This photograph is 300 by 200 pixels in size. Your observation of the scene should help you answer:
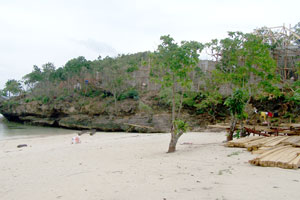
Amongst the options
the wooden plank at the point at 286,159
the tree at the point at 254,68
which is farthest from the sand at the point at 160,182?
the tree at the point at 254,68

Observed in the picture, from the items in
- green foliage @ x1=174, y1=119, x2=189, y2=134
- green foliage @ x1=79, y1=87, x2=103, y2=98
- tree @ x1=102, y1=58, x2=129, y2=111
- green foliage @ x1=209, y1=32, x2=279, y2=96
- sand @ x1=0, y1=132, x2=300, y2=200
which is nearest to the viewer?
sand @ x1=0, y1=132, x2=300, y2=200

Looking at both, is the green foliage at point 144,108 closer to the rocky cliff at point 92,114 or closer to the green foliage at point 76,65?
the rocky cliff at point 92,114

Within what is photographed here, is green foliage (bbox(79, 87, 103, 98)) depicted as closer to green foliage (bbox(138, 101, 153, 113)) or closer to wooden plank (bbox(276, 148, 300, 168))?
green foliage (bbox(138, 101, 153, 113))

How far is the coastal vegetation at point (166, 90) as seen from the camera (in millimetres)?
10273

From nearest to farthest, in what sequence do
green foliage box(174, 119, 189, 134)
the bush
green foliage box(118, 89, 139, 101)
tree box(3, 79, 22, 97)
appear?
green foliage box(174, 119, 189, 134), the bush, green foliage box(118, 89, 139, 101), tree box(3, 79, 22, 97)

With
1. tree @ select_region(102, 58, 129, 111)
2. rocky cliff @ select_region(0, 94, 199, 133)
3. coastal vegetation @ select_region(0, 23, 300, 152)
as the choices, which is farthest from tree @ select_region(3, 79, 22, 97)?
tree @ select_region(102, 58, 129, 111)

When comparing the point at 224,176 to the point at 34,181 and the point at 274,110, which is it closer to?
the point at 34,181

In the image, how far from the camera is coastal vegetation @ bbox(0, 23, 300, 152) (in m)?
10.3

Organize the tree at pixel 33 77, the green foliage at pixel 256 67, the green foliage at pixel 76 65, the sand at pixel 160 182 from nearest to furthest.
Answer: the sand at pixel 160 182 → the green foliage at pixel 256 67 → the green foliage at pixel 76 65 → the tree at pixel 33 77

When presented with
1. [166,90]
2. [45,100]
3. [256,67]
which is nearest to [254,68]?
[256,67]

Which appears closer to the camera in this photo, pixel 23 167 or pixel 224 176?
pixel 224 176

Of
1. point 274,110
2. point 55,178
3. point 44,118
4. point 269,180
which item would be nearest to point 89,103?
point 44,118

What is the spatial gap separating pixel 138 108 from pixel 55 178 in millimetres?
24034

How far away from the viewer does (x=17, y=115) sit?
149 feet
